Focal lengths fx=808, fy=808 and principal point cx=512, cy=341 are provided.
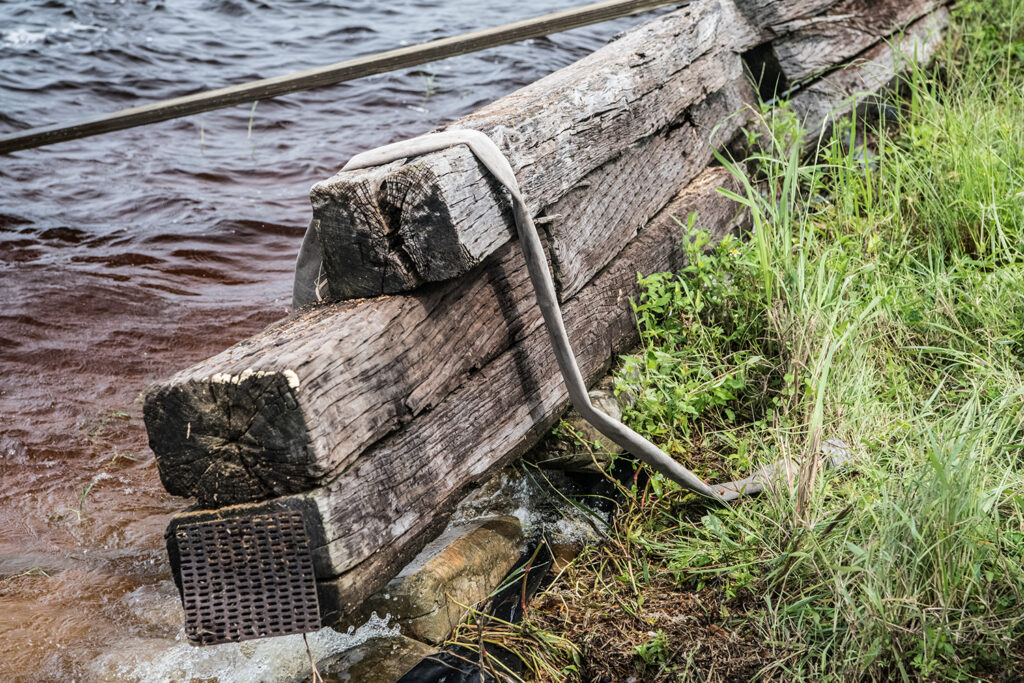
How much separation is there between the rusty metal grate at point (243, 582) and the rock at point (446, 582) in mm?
661

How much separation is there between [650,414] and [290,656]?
4.39 feet

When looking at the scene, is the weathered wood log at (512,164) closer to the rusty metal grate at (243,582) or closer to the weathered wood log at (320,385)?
the weathered wood log at (320,385)

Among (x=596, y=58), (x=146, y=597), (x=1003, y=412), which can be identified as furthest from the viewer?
(x=596, y=58)

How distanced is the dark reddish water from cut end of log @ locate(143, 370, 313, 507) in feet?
2.51

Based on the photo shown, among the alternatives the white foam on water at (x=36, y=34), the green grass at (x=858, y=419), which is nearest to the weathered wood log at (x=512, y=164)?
the green grass at (x=858, y=419)

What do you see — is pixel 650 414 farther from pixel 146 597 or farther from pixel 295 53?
pixel 295 53

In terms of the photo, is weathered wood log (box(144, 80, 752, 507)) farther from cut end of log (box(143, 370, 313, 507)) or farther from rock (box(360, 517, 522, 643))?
rock (box(360, 517, 522, 643))

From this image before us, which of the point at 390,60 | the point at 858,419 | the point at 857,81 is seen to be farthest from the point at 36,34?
the point at 858,419

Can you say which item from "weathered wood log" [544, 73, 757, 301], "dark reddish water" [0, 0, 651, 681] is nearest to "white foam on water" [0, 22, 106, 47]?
"dark reddish water" [0, 0, 651, 681]

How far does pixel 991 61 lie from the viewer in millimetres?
4293

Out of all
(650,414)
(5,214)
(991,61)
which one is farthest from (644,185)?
(5,214)

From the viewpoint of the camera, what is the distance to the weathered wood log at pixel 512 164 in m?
1.95

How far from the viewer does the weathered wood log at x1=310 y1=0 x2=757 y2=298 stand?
1949 millimetres

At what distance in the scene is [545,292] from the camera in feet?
7.41
